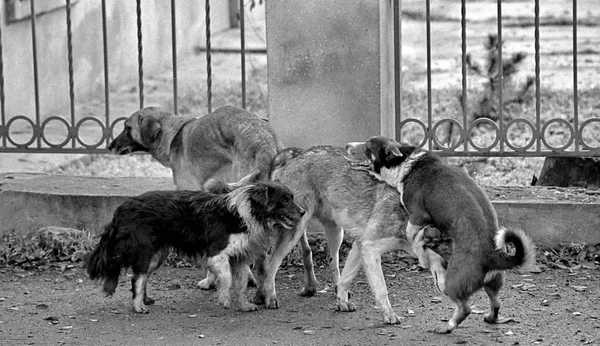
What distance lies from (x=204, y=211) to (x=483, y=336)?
1865 mm

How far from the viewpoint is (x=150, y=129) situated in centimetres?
871

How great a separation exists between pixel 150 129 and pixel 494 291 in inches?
113

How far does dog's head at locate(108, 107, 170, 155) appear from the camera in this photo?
28.6ft

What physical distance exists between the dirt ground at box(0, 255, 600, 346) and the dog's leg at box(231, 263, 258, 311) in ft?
0.23

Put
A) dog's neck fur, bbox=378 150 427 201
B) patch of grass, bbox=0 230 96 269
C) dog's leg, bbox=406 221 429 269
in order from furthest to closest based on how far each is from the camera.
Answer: patch of grass, bbox=0 230 96 269, dog's neck fur, bbox=378 150 427 201, dog's leg, bbox=406 221 429 269

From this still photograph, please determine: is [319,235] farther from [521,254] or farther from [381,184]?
[521,254]

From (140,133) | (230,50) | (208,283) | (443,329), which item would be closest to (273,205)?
(208,283)

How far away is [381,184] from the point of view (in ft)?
25.1

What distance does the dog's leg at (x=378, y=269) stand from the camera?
738 cm

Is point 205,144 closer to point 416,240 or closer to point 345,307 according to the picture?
point 345,307

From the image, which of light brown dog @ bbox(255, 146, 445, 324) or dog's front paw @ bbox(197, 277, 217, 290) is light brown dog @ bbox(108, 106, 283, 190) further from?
dog's front paw @ bbox(197, 277, 217, 290)

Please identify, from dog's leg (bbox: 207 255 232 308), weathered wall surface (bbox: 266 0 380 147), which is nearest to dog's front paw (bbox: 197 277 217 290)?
dog's leg (bbox: 207 255 232 308)

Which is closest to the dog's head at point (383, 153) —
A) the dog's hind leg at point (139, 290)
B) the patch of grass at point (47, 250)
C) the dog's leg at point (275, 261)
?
the dog's leg at point (275, 261)

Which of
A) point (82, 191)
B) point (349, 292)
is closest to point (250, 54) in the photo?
point (82, 191)
